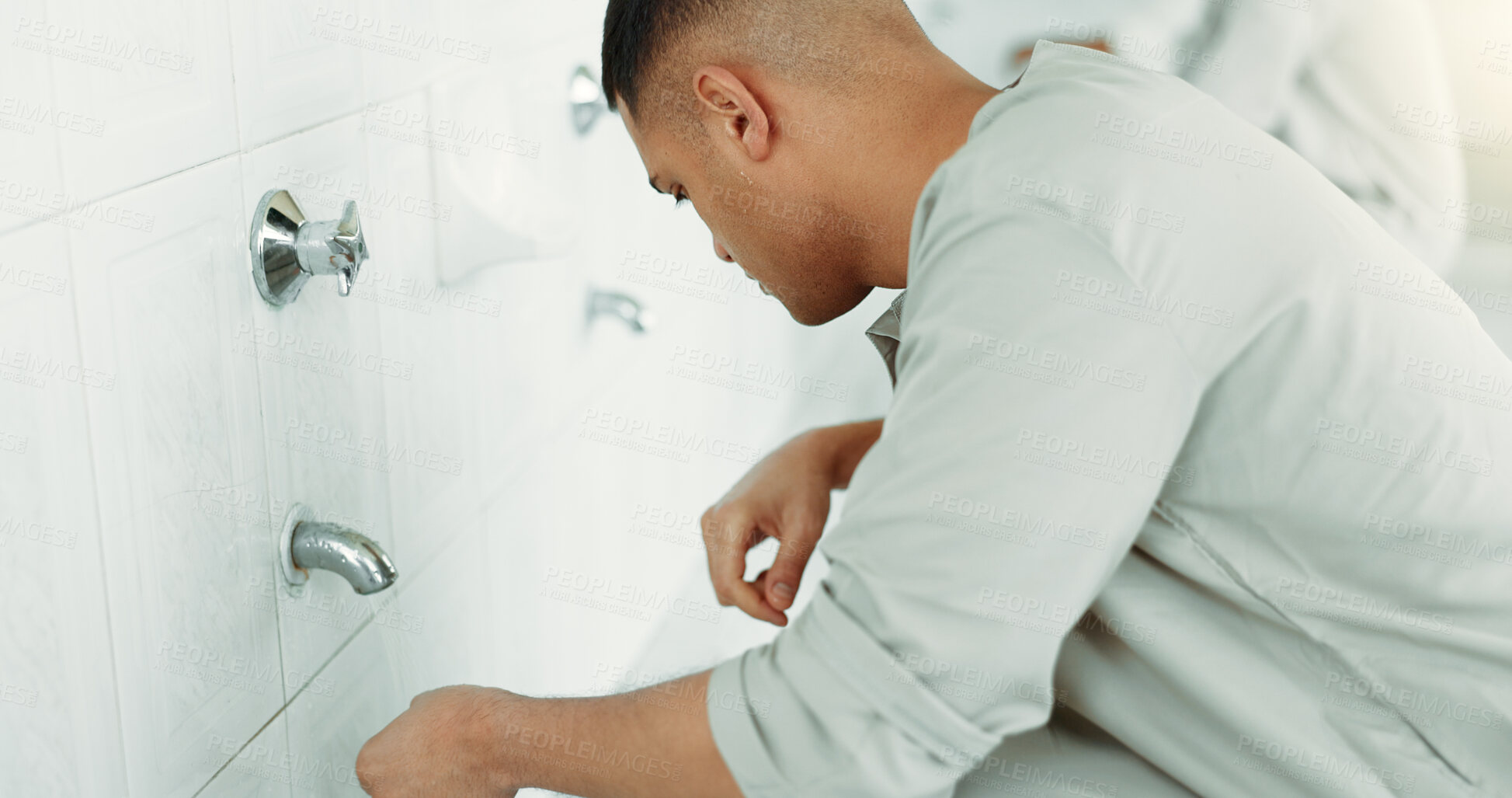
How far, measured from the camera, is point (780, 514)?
3.22 ft

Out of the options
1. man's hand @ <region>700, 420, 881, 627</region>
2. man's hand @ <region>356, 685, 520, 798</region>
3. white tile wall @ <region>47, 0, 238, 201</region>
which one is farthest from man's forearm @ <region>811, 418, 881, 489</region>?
white tile wall @ <region>47, 0, 238, 201</region>

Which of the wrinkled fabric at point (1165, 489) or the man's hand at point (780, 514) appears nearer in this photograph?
the wrinkled fabric at point (1165, 489)

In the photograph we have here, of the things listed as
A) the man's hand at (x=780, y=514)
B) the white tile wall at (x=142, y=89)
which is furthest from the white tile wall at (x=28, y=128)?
the man's hand at (x=780, y=514)

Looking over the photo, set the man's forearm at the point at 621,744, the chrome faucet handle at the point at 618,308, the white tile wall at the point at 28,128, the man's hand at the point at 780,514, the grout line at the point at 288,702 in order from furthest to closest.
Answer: the chrome faucet handle at the point at 618,308 < the man's hand at the point at 780,514 < the grout line at the point at 288,702 < the man's forearm at the point at 621,744 < the white tile wall at the point at 28,128

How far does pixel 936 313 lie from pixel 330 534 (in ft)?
1.46

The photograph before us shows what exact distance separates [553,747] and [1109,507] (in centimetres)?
35

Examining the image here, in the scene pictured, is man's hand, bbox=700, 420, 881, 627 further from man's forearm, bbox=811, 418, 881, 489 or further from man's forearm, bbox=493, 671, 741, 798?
man's forearm, bbox=493, 671, 741, 798

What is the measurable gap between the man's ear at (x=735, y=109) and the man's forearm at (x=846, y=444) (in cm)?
30

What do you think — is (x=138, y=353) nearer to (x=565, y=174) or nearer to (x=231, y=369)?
(x=231, y=369)

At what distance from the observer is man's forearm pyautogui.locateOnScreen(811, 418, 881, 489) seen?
41.0 inches

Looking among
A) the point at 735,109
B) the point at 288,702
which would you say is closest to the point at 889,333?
the point at 735,109

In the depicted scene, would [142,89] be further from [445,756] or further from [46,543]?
[445,756]

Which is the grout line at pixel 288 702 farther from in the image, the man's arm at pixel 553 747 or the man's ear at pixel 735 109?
the man's ear at pixel 735 109

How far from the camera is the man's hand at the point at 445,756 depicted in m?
0.72
